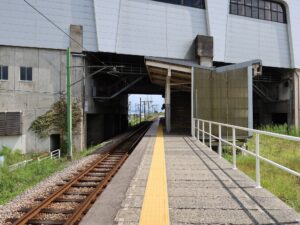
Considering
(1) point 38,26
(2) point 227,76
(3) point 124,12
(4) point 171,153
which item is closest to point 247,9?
(3) point 124,12

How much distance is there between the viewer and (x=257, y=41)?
30.8 m

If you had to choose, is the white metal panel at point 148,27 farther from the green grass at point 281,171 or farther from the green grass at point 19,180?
the green grass at point 19,180

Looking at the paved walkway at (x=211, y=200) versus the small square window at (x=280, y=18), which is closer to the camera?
the paved walkway at (x=211, y=200)

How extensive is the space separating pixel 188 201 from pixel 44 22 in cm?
2251

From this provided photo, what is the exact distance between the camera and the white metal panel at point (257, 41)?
29578 mm

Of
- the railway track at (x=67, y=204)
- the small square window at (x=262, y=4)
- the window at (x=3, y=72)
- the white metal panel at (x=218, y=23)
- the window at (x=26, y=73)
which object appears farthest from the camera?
the small square window at (x=262, y=4)

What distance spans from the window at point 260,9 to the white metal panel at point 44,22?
46.9 feet

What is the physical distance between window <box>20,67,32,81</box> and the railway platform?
60.3ft

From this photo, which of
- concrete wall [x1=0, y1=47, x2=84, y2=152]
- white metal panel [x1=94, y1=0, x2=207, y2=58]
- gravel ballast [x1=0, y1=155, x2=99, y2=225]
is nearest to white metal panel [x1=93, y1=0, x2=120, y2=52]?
white metal panel [x1=94, y1=0, x2=207, y2=58]

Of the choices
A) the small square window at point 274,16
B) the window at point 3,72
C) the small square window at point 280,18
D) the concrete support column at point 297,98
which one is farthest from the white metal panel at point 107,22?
the concrete support column at point 297,98

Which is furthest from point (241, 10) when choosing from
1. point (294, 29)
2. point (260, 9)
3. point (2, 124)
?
point (2, 124)

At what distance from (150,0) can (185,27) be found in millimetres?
3954

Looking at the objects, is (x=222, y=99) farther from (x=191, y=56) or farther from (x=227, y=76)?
(x=191, y=56)

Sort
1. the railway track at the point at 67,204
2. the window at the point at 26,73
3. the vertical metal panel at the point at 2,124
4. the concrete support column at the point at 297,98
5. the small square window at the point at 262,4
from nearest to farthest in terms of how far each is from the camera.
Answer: the railway track at the point at 67,204, the vertical metal panel at the point at 2,124, the window at the point at 26,73, the concrete support column at the point at 297,98, the small square window at the point at 262,4
